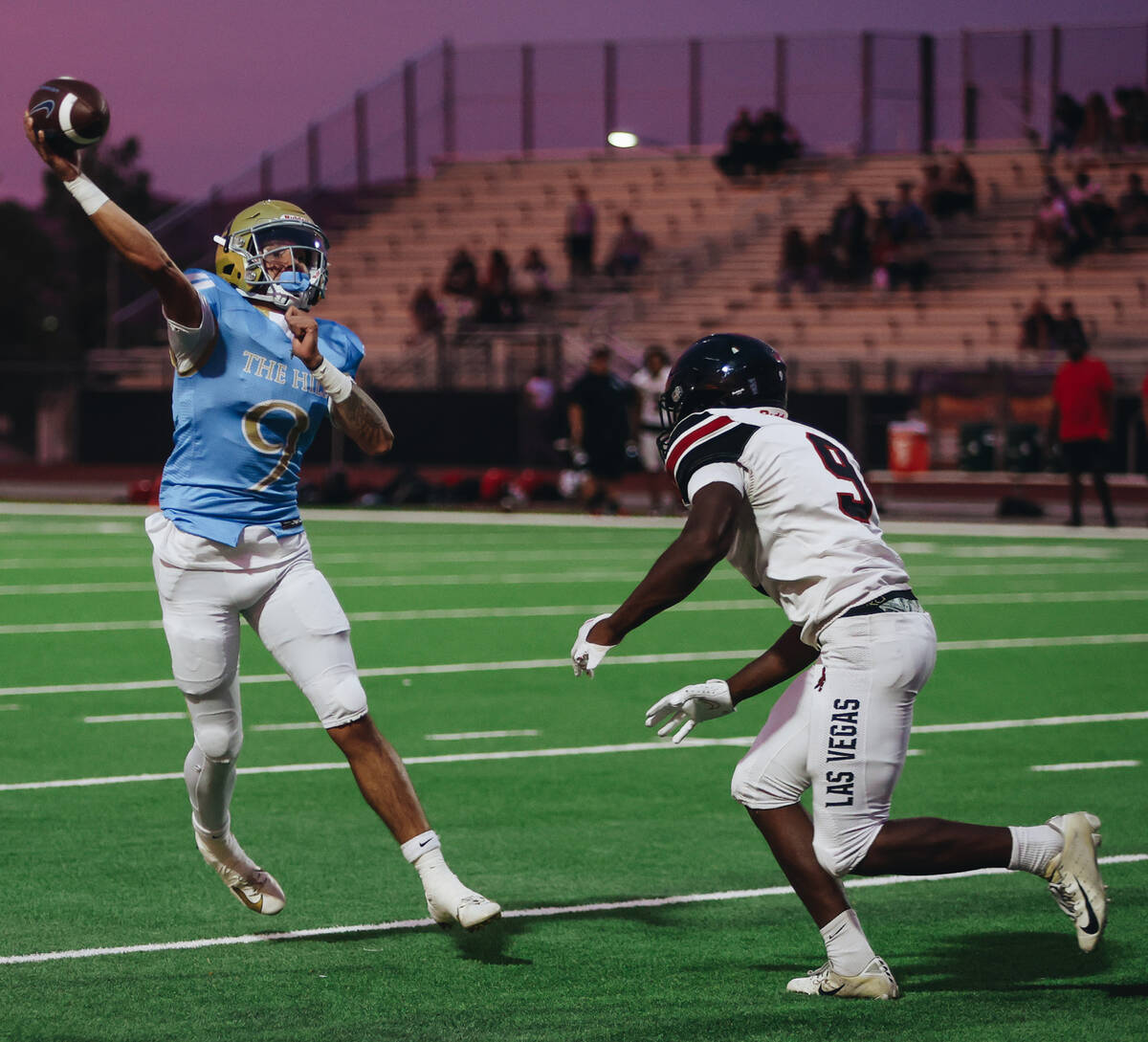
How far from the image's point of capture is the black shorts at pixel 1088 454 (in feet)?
69.5

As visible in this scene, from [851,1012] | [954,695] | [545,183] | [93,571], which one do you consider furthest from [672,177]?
[851,1012]

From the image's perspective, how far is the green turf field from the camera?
502cm

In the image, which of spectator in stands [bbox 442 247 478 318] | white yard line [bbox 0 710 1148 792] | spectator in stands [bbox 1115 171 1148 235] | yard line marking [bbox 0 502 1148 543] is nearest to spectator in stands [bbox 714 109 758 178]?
spectator in stands [bbox 442 247 478 318]

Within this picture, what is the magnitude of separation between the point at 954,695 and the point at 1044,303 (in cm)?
2048

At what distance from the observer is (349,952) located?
553 cm

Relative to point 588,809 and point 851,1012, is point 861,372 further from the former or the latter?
point 851,1012

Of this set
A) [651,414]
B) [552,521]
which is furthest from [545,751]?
[552,521]

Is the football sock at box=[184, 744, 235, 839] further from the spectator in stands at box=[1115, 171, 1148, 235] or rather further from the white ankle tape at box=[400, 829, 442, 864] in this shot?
the spectator in stands at box=[1115, 171, 1148, 235]

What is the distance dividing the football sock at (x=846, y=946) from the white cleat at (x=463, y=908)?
0.88 m

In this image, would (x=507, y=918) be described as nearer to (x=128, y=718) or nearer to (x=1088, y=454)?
(x=128, y=718)

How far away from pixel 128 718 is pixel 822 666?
5075 millimetres

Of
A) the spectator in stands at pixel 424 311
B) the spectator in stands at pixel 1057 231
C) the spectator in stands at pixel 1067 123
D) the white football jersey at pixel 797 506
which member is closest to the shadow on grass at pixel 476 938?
the white football jersey at pixel 797 506

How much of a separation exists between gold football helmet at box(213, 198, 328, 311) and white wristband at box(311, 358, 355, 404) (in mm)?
247

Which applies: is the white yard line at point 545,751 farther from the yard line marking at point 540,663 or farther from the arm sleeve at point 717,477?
the arm sleeve at point 717,477
